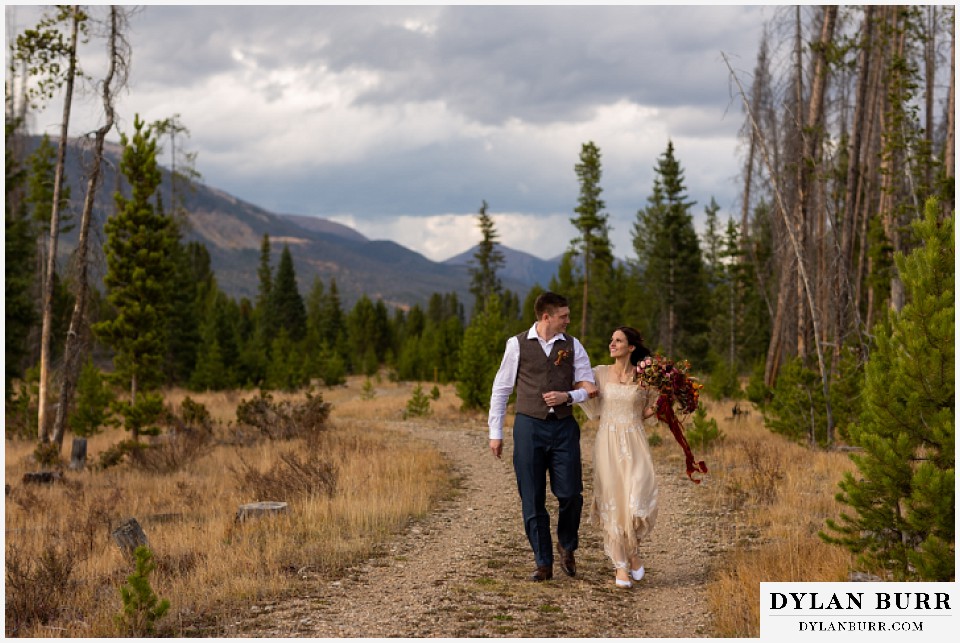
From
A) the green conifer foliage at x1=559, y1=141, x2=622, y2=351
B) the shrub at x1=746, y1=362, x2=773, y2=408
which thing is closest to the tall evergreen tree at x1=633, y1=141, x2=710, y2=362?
the green conifer foliage at x1=559, y1=141, x2=622, y2=351

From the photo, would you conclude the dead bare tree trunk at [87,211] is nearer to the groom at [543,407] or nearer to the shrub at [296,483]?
the shrub at [296,483]

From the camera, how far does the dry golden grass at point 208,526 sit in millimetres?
6625

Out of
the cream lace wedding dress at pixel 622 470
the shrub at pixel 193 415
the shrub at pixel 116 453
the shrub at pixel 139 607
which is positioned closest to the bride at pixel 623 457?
the cream lace wedding dress at pixel 622 470

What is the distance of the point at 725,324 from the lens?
45156 millimetres

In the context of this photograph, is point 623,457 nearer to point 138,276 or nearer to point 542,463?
point 542,463

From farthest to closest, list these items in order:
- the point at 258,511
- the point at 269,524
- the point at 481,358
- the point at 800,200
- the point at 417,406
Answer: the point at 417,406, the point at 481,358, the point at 800,200, the point at 258,511, the point at 269,524

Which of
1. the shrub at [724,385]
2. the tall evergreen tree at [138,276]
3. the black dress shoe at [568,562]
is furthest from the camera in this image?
the shrub at [724,385]

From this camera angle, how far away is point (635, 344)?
671 cm

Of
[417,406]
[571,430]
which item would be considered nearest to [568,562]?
[571,430]

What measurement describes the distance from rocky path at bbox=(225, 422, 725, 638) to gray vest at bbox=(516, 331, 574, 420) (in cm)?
148

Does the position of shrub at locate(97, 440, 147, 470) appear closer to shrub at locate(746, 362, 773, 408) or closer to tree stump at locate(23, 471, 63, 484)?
tree stump at locate(23, 471, 63, 484)

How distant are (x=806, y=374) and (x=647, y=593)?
28.4 ft

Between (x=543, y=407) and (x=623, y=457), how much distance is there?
2.64 feet

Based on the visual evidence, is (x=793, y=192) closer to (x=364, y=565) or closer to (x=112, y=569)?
(x=364, y=565)
